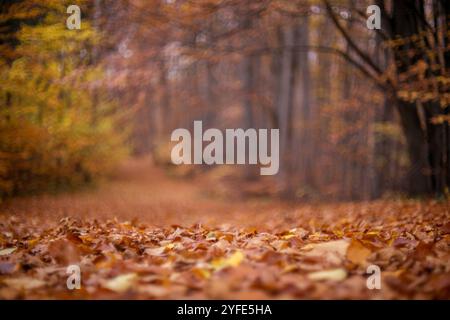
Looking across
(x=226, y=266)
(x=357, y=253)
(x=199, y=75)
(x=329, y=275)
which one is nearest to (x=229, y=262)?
(x=226, y=266)

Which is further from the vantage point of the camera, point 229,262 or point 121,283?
point 229,262

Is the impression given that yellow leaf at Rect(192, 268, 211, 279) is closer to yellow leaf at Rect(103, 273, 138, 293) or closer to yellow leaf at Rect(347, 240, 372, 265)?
yellow leaf at Rect(103, 273, 138, 293)

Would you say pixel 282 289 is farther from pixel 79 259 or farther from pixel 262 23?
pixel 262 23

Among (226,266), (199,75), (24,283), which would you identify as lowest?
(24,283)

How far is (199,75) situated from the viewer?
17.9m

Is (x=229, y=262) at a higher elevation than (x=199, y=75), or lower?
lower

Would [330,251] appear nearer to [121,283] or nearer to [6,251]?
[121,283]

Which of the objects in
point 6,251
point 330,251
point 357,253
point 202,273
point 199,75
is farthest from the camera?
point 199,75

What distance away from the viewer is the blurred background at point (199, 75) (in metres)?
7.09

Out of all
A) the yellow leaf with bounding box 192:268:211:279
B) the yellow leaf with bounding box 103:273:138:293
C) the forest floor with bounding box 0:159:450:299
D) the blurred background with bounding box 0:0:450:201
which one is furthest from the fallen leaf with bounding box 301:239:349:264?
the blurred background with bounding box 0:0:450:201

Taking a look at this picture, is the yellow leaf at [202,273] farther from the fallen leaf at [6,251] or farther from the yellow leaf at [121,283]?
the fallen leaf at [6,251]

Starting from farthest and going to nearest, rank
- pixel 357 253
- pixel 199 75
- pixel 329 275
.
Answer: pixel 199 75 < pixel 357 253 < pixel 329 275

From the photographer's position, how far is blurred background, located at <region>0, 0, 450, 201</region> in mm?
7094
